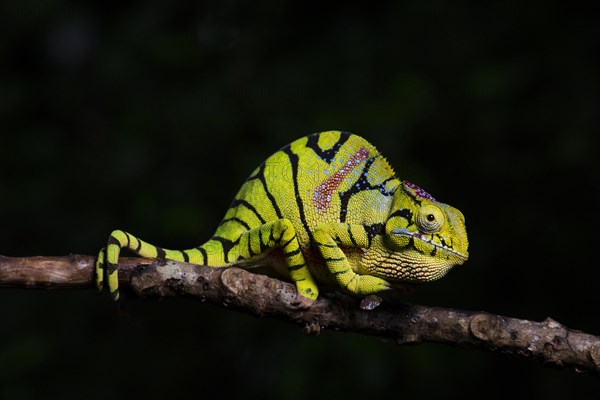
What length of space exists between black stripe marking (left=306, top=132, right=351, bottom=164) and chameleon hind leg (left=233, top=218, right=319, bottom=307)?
0.26 m

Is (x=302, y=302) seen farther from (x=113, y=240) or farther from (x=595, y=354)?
(x=595, y=354)

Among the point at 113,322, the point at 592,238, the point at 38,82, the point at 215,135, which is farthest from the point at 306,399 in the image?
the point at 38,82

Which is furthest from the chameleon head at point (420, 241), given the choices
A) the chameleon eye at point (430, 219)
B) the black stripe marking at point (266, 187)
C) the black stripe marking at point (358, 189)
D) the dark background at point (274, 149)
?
the dark background at point (274, 149)

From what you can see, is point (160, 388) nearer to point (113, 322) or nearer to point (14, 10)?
point (113, 322)

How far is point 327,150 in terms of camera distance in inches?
95.0

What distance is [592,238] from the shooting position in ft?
13.1

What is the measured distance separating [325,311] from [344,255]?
0.18 meters

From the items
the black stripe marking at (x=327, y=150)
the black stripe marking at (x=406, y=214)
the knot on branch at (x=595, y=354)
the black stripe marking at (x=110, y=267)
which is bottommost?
the knot on branch at (x=595, y=354)

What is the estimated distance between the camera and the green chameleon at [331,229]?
2238 mm

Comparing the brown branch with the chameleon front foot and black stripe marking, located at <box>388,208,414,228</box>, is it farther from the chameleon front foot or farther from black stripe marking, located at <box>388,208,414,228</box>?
black stripe marking, located at <box>388,208,414,228</box>

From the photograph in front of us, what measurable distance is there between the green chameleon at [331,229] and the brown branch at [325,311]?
7 centimetres

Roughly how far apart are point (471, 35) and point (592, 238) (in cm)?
134

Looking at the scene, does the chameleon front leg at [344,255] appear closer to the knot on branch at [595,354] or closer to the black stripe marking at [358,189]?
the black stripe marking at [358,189]

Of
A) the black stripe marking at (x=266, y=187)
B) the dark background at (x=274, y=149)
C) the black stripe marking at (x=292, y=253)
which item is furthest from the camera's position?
the dark background at (x=274, y=149)
